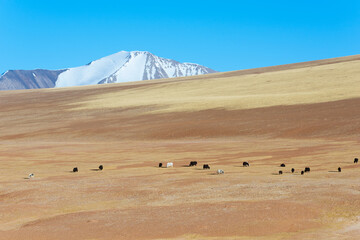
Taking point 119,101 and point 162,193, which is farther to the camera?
point 119,101

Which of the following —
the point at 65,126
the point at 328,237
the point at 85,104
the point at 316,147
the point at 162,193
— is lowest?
the point at 328,237

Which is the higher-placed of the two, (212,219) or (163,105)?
(163,105)

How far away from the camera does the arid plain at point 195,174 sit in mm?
13820

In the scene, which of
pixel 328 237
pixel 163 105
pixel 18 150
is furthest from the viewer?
pixel 163 105

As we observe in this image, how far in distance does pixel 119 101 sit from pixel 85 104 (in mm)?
5384

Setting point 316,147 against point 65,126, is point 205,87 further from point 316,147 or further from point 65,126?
point 316,147

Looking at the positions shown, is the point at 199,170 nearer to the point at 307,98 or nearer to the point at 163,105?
the point at 307,98

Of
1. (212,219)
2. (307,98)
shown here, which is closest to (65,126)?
(307,98)

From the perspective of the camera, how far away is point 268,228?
1324cm

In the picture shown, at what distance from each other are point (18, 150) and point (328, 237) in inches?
1288

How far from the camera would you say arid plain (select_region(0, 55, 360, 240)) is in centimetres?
1382

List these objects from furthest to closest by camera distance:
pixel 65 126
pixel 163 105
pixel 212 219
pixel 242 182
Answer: pixel 163 105
pixel 65 126
pixel 242 182
pixel 212 219

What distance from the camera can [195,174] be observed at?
76.9ft

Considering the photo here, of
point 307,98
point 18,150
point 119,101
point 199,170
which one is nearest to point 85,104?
point 119,101
